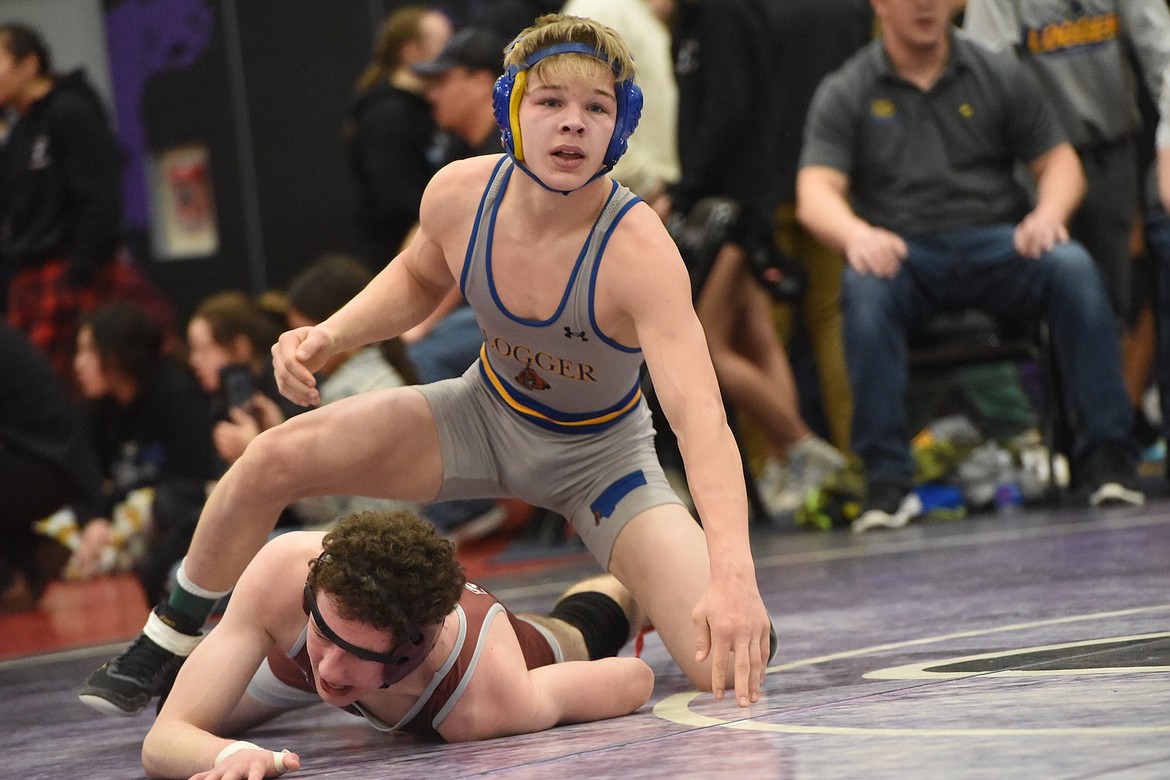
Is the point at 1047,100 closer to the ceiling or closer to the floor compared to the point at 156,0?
closer to the floor

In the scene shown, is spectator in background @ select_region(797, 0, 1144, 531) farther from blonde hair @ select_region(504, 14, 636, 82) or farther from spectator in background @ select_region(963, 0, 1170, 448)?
blonde hair @ select_region(504, 14, 636, 82)

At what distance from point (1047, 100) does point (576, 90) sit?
10.8 feet

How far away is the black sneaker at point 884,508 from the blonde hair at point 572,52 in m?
2.75

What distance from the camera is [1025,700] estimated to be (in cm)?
237

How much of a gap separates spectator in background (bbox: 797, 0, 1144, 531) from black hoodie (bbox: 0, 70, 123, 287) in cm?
334

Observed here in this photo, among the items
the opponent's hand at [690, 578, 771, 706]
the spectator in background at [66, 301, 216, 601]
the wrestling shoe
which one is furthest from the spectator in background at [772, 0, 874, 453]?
the opponent's hand at [690, 578, 771, 706]

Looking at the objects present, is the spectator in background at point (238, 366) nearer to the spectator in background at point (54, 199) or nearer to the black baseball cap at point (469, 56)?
the black baseball cap at point (469, 56)

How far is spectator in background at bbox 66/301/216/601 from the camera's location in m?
6.29

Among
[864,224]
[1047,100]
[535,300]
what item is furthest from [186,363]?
[535,300]

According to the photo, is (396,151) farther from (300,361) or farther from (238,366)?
(300,361)

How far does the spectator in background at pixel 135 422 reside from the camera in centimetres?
629

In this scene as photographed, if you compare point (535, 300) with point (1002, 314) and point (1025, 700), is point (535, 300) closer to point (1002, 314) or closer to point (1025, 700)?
point (1025, 700)

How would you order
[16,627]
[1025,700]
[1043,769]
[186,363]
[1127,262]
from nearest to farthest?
[1043,769], [1025,700], [16,627], [1127,262], [186,363]

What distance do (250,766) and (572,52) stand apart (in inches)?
53.8
